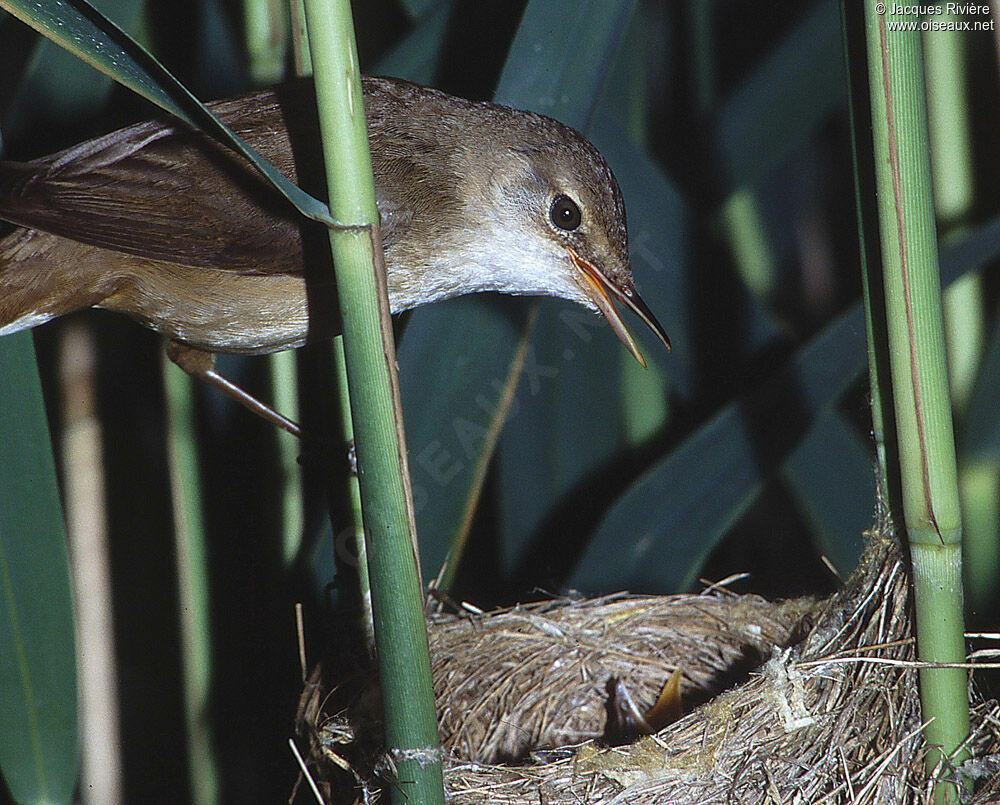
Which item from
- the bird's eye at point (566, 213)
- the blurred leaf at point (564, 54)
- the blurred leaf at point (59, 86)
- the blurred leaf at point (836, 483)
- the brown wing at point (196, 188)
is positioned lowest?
the blurred leaf at point (836, 483)

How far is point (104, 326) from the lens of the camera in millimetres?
1445

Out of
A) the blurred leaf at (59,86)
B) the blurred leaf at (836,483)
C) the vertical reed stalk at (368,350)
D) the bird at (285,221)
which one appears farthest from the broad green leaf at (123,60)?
the blurred leaf at (836,483)

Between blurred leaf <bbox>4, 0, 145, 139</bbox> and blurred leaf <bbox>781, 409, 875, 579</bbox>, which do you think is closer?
blurred leaf <bbox>4, 0, 145, 139</bbox>

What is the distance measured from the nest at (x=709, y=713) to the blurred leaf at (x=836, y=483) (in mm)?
100

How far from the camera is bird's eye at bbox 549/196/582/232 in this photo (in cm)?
109

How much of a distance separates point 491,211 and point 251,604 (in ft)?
2.11

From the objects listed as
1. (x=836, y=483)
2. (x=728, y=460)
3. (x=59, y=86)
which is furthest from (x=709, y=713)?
(x=59, y=86)

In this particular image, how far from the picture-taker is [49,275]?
3.44ft

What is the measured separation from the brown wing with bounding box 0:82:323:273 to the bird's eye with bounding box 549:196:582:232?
11.1 inches

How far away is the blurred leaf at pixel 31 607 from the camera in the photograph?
0.94 m

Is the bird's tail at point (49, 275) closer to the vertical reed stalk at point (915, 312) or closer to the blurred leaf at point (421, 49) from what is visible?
the blurred leaf at point (421, 49)

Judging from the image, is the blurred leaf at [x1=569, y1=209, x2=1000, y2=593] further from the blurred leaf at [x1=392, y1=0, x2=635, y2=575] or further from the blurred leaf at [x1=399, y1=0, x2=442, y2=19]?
the blurred leaf at [x1=399, y1=0, x2=442, y2=19]

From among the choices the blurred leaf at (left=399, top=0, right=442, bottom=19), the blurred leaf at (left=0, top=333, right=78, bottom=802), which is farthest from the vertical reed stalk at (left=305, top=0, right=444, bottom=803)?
the blurred leaf at (left=399, top=0, right=442, bottom=19)

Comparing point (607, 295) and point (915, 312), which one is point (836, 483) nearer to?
point (607, 295)
